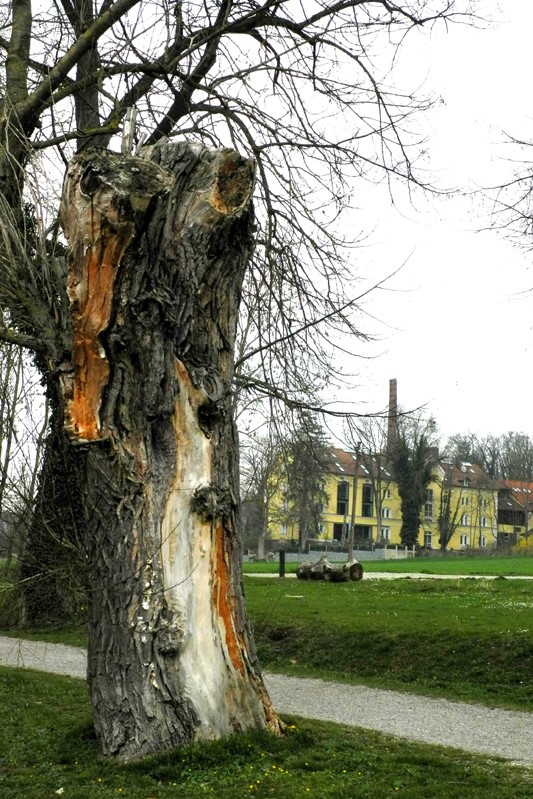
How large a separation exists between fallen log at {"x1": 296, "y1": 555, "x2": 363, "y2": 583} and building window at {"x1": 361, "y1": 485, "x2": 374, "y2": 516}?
60371mm

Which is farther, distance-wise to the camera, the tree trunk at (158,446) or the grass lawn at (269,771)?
the tree trunk at (158,446)

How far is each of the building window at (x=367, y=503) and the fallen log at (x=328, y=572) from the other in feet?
198

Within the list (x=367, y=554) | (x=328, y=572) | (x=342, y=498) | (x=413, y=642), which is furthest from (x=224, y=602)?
(x=342, y=498)

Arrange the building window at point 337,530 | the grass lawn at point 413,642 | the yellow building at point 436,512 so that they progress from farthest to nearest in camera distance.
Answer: the building window at point 337,530 < the yellow building at point 436,512 < the grass lawn at point 413,642

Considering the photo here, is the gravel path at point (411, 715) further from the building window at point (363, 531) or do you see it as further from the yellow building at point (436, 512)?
the building window at point (363, 531)

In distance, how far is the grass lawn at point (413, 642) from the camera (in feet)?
38.2

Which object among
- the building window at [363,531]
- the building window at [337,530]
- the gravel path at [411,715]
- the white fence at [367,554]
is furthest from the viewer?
the building window at [363,531]

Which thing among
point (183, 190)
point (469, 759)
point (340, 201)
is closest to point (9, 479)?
point (183, 190)

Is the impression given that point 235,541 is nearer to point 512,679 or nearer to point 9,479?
point 9,479

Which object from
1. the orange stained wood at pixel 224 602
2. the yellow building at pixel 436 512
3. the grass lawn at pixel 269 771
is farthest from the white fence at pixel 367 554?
the orange stained wood at pixel 224 602

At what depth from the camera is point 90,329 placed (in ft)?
22.9

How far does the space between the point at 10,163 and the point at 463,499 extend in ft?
264

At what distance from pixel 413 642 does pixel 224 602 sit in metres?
6.74

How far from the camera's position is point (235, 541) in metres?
7.29
